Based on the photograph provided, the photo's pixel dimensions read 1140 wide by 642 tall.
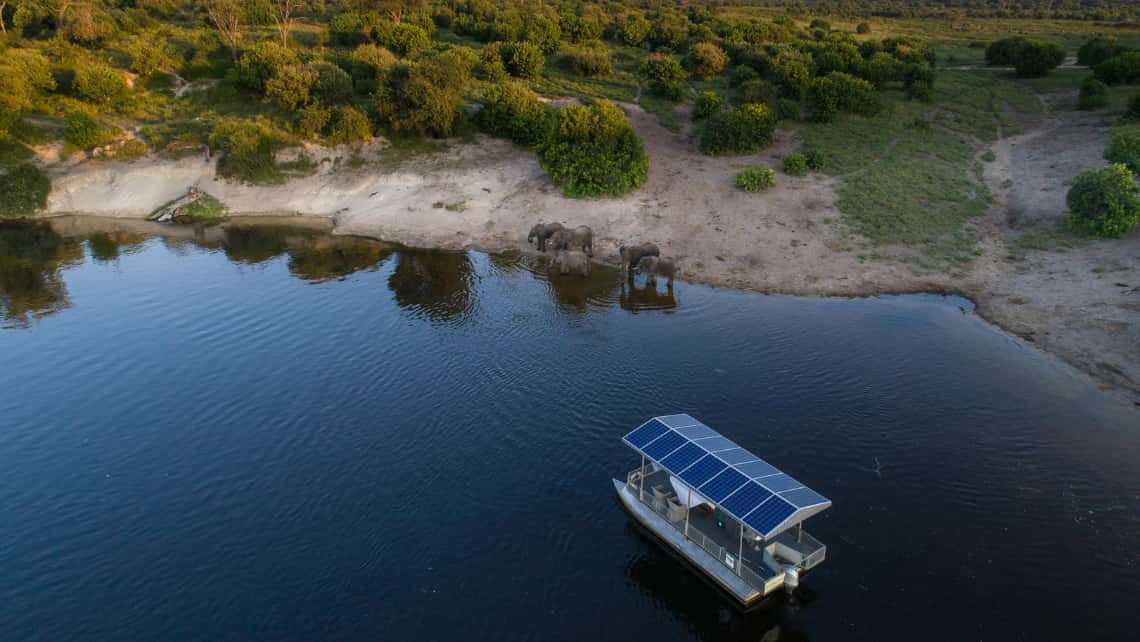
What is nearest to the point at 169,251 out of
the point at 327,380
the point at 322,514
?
the point at 327,380

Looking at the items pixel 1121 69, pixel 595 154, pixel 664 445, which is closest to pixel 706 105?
pixel 595 154

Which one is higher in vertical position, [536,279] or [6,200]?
[6,200]

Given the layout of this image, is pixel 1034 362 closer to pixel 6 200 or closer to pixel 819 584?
pixel 819 584

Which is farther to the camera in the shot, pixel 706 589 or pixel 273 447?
pixel 273 447

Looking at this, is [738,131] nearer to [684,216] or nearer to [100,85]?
[684,216]

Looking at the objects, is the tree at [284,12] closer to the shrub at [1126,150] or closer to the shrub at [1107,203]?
the shrub at [1107,203]

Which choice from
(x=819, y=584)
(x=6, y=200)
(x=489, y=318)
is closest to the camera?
(x=819, y=584)

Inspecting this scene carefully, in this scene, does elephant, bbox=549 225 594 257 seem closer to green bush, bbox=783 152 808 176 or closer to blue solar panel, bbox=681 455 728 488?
green bush, bbox=783 152 808 176
